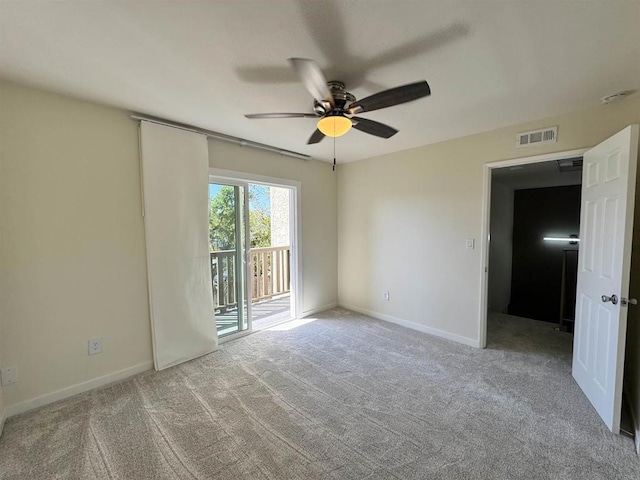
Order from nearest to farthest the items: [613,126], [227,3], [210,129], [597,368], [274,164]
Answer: [227,3] → [597,368] → [613,126] → [210,129] → [274,164]

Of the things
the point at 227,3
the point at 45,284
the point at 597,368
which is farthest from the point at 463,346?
the point at 45,284

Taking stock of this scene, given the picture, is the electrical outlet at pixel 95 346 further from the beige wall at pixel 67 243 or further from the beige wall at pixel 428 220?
the beige wall at pixel 428 220

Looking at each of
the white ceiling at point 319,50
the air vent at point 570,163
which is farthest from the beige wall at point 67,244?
the air vent at point 570,163

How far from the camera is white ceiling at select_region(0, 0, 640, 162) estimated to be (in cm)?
131

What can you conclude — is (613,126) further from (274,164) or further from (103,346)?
(103,346)

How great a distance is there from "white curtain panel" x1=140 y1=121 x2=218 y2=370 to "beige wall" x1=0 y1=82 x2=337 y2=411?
0.36ft

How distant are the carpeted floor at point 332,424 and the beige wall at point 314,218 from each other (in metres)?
1.48

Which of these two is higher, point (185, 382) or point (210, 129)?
point (210, 129)

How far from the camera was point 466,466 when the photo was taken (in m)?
1.54

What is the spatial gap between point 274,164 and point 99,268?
222cm

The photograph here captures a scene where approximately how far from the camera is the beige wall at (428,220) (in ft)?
8.91

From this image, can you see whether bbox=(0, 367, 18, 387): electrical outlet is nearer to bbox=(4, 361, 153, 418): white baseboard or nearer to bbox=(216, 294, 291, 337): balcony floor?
bbox=(4, 361, 153, 418): white baseboard

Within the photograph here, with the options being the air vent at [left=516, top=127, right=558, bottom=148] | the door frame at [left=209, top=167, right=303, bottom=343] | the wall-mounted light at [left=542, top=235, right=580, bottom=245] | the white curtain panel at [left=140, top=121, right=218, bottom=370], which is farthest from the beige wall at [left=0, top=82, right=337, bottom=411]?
the wall-mounted light at [left=542, top=235, right=580, bottom=245]

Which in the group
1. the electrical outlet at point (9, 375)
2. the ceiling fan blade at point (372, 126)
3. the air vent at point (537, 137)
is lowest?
the electrical outlet at point (9, 375)
